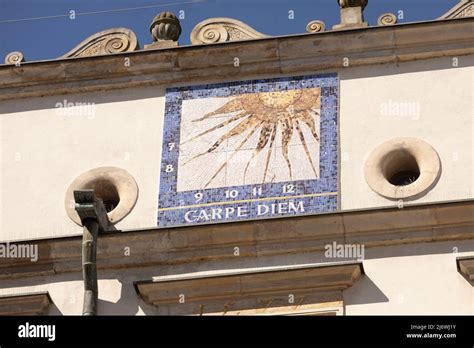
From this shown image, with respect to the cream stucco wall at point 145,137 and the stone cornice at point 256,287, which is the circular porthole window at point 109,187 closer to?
the cream stucco wall at point 145,137

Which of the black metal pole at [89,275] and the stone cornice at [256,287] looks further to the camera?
the black metal pole at [89,275]

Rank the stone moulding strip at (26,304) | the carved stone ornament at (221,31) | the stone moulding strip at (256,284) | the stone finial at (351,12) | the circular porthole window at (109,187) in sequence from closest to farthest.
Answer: the stone moulding strip at (256,284), the stone moulding strip at (26,304), the circular porthole window at (109,187), the stone finial at (351,12), the carved stone ornament at (221,31)

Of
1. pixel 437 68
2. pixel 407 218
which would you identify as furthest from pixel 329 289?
pixel 437 68

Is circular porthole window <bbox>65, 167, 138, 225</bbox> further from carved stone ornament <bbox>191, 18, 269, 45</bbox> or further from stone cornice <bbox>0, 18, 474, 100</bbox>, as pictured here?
carved stone ornament <bbox>191, 18, 269, 45</bbox>

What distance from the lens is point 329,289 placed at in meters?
16.2

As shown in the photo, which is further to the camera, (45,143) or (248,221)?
(45,143)

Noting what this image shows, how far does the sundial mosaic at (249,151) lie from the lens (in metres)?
16.9

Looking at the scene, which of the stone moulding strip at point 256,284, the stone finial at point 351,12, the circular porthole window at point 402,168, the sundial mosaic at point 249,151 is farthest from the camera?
the stone finial at point 351,12

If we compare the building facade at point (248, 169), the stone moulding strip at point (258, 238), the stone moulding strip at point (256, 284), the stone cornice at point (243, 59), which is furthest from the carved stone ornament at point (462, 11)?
the stone moulding strip at point (256, 284)

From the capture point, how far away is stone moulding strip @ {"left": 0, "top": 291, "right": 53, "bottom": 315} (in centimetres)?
1647

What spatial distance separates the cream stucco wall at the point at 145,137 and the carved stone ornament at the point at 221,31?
1.88 feet

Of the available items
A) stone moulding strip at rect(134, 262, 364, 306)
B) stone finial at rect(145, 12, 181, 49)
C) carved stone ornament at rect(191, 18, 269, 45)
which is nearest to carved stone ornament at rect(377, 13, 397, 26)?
carved stone ornament at rect(191, 18, 269, 45)
